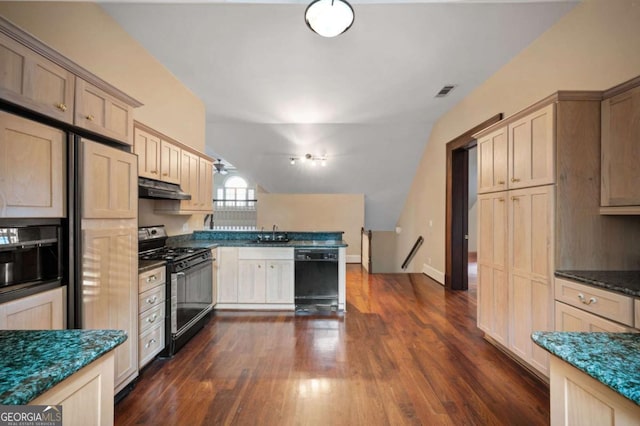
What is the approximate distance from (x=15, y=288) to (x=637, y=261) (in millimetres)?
3882

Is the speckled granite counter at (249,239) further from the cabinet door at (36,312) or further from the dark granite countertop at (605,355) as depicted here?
the dark granite countertop at (605,355)

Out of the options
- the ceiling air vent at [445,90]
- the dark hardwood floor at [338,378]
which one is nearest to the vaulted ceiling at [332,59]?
the ceiling air vent at [445,90]

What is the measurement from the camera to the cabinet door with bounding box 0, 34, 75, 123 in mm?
1289

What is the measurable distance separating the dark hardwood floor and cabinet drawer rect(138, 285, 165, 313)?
548 millimetres

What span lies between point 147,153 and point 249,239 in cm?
205

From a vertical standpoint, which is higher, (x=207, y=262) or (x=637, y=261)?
(x=637, y=261)

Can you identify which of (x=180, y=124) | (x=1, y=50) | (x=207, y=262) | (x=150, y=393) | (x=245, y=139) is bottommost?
(x=150, y=393)

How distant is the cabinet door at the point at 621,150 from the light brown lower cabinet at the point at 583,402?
164 centimetres

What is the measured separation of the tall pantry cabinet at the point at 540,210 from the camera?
2.02 metres

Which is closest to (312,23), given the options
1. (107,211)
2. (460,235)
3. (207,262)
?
(107,211)

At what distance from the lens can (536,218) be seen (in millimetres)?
2174

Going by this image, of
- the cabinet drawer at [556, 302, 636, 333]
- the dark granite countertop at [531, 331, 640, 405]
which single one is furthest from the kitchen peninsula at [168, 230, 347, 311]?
the dark granite countertop at [531, 331, 640, 405]

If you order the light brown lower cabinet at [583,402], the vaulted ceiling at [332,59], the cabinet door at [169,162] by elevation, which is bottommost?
the light brown lower cabinet at [583,402]

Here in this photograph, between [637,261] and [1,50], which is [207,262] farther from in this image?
[637,261]
